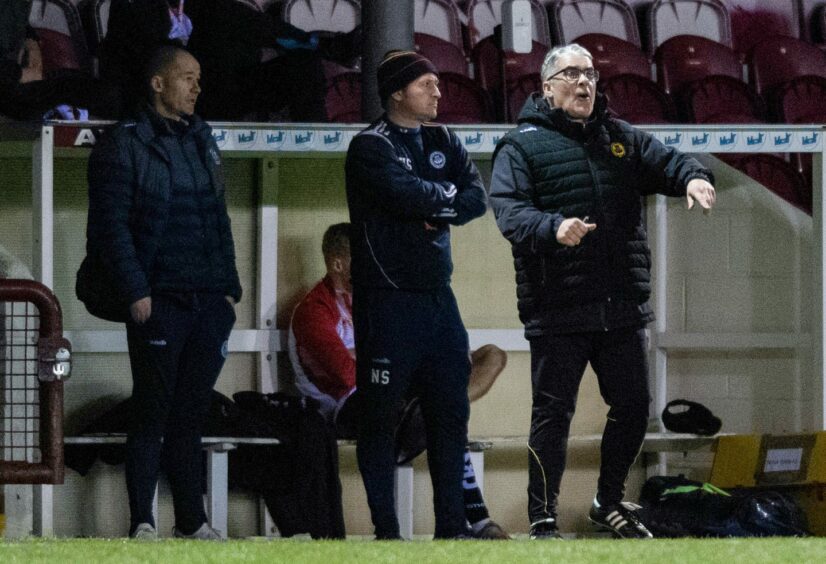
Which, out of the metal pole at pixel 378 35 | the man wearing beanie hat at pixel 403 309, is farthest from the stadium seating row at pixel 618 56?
the man wearing beanie hat at pixel 403 309

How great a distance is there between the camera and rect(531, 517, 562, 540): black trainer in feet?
16.5

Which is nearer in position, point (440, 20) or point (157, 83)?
point (157, 83)

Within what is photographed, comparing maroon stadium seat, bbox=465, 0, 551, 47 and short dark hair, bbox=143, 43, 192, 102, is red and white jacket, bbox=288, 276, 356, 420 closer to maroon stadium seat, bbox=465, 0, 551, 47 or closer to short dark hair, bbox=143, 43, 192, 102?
short dark hair, bbox=143, 43, 192, 102

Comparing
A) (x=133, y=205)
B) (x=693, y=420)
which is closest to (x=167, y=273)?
(x=133, y=205)

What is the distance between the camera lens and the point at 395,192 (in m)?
5.02

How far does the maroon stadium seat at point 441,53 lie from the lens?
27.8ft

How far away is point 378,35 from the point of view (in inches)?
254

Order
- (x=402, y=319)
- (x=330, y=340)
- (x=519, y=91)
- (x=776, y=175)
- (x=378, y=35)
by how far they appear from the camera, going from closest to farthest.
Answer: (x=402, y=319) → (x=378, y=35) → (x=330, y=340) → (x=776, y=175) → (x=519, y=91)

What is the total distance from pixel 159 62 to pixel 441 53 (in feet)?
10.7

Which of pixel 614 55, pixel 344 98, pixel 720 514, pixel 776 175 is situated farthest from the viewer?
pixel 614 55

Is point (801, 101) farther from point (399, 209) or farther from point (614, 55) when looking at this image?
point (399, 209)

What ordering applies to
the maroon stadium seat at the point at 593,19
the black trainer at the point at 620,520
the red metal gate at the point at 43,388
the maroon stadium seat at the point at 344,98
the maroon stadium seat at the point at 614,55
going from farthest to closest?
the maroon stadium seat at the point at 593,19, the maroon stadium seat at the point at 614,55, the maroon stadium seat at the point at 344,98, the red metal gate at the point at 43,388, the black trainer at the point at 620,520

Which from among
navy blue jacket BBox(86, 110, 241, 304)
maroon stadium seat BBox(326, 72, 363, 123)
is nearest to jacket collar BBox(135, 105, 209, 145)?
navy blue jacket BBox(86, 110, 241, 304)

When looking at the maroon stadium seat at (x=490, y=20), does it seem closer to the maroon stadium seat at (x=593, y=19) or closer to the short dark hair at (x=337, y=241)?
the maroon stadium seat at (x=593, y=19)
